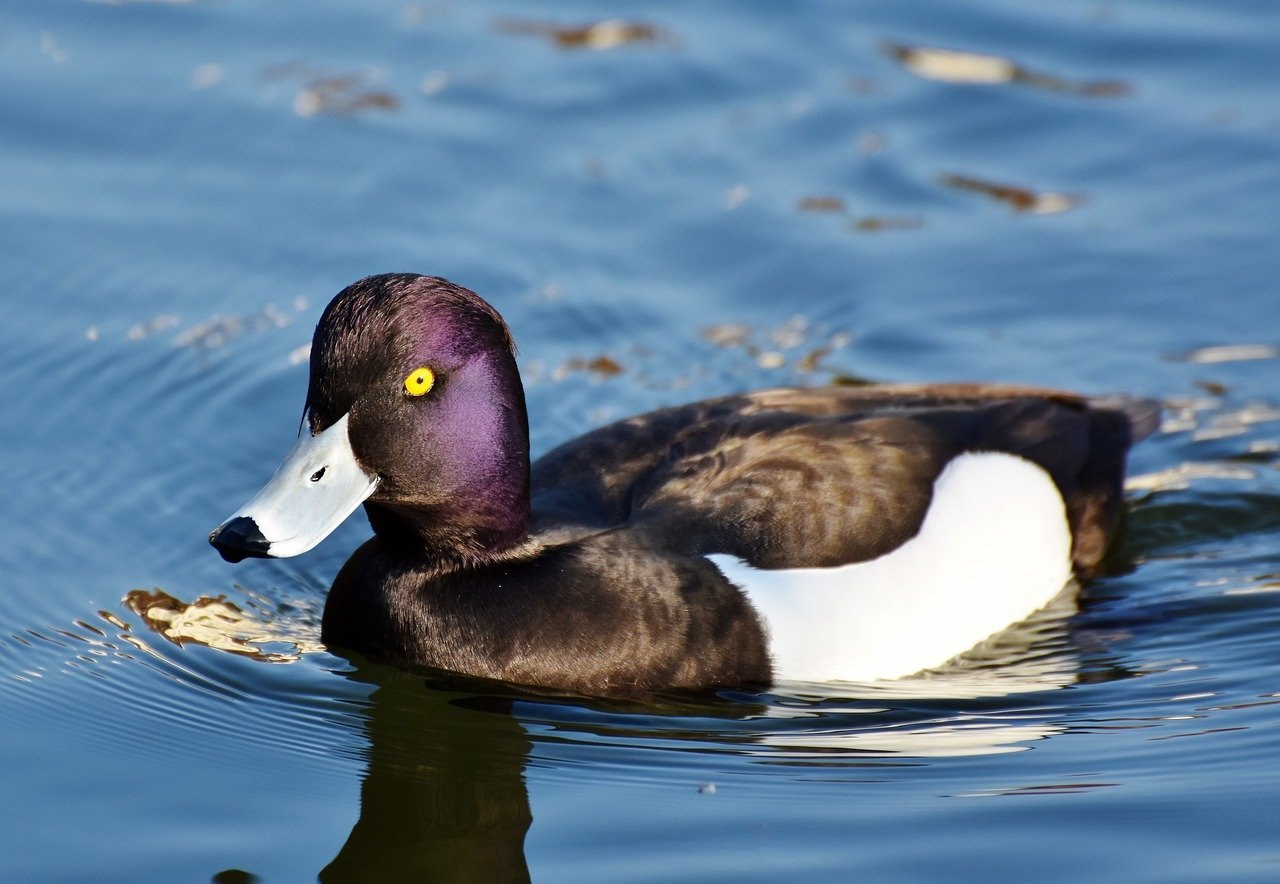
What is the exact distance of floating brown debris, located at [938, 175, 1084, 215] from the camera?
34.4 ft

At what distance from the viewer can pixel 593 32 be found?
11891 mm

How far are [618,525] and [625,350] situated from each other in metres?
2.83

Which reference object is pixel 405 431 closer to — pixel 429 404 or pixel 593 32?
pixel 429 404

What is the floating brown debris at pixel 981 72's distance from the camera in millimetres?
11391

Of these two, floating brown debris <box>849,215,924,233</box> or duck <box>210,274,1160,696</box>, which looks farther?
floating brown debris <box>849,215,924,233</box>

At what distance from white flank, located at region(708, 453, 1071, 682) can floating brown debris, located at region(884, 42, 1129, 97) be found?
Result: 4.59m

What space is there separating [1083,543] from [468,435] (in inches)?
112

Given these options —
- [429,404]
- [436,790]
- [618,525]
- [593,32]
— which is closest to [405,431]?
[429,404]

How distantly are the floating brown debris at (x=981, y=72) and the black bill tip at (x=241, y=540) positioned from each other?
683cm

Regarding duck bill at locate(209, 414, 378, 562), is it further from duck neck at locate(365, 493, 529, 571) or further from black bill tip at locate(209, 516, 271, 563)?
duck neck at locate(365, 493, 529, 571)

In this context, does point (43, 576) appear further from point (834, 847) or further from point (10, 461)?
point (834, 847)

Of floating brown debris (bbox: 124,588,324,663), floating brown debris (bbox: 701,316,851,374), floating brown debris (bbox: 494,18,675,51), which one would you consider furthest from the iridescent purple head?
floating brown debris (bbox: 494,18,675,51)

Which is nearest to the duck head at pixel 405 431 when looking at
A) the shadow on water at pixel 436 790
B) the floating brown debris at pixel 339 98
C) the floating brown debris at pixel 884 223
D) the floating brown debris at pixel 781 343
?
the shadow on water at pixel 436 790

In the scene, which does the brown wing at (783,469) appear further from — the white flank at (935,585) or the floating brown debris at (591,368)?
the floating brown debris at (591,368)
